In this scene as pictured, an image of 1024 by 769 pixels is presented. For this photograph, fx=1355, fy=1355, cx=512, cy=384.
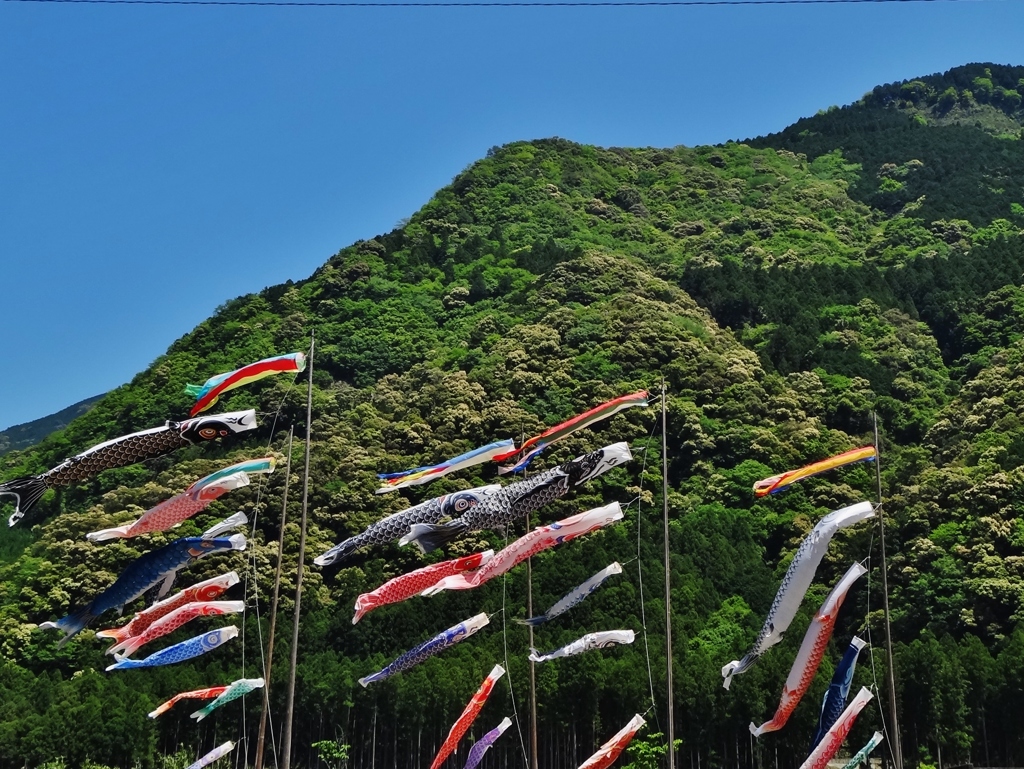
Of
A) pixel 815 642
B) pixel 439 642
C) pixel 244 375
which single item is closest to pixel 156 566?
pixel 244 375

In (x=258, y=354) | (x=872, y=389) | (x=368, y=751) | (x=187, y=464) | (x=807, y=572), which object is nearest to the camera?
(x=807, y=572)

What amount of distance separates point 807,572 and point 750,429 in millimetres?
51814

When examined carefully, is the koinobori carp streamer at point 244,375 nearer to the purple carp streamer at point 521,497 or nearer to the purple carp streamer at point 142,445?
the purple carp streamer at point 142,445

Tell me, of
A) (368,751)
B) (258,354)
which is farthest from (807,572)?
(258,354)

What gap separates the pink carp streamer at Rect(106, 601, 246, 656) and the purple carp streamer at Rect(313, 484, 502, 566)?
3310 mm

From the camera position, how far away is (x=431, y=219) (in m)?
130

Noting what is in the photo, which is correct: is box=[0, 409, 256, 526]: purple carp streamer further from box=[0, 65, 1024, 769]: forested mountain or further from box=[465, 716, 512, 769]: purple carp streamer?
box=[465, 716, 512, 769]: purple carp streamer

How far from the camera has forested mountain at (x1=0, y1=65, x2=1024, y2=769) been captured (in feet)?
172

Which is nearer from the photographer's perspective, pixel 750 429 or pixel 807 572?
pixel 807 572

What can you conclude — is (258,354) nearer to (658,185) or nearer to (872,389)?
(872,389)

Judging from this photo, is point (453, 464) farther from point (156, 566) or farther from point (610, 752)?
point (610, 752)

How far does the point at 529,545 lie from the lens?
102 feet

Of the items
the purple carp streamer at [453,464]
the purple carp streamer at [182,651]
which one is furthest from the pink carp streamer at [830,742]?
the purple carp streamer at [182,651]

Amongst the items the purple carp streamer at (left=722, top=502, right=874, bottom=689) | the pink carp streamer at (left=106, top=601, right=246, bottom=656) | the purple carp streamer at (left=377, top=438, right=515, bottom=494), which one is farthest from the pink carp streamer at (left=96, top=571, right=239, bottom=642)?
the purple carp streamer at (left=722, top=502, right=874, bottom=689)
